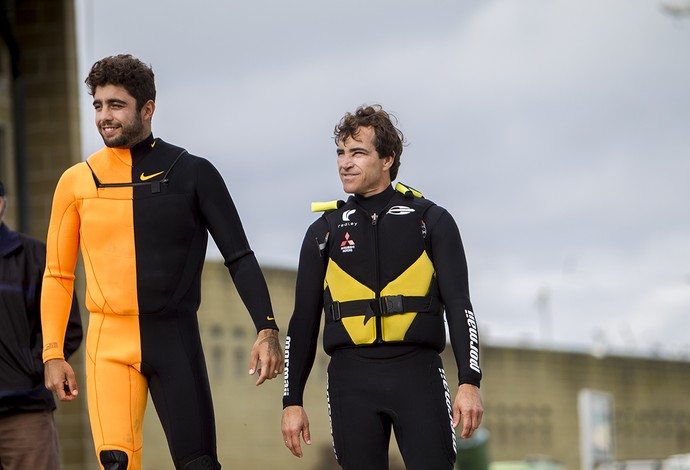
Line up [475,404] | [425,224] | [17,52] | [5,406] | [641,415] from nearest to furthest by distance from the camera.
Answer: [475,404] < [425,224] < [5,406] < [17,52] < [641,415]

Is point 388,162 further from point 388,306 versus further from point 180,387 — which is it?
point 180,387

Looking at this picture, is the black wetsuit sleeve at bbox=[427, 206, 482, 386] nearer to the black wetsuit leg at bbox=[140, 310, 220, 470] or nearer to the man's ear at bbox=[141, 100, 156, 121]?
the black wetsuit leg at bbox=[140, 310, 220, 470]

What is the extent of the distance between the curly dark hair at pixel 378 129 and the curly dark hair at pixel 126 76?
0.93m

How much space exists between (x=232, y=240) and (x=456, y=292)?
1.04 meters

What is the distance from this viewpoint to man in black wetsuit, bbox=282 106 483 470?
6762 millimetres

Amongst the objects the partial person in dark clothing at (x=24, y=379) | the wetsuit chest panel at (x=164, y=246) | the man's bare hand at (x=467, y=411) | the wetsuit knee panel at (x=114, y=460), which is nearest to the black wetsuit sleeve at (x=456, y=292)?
the man's bare hand at (x=467, y=411)

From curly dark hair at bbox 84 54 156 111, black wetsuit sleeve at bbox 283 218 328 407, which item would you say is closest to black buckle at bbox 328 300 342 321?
black wetsuit sleeve at bbox 283 218 328 407

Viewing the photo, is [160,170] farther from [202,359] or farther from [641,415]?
[641,415]

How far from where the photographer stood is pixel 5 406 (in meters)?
7.92

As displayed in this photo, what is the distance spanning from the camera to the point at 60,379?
6719 mm

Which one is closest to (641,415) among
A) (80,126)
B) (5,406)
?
(80,126)

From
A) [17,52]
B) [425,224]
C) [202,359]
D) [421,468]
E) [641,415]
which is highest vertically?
[17,52]

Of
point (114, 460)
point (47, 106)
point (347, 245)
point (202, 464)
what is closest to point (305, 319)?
point (347, 245)

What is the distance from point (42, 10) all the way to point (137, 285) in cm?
1790
